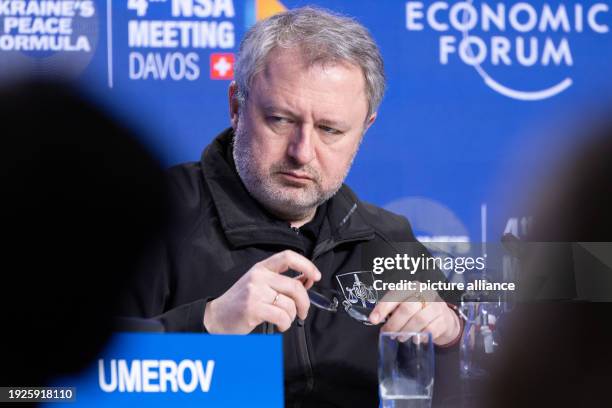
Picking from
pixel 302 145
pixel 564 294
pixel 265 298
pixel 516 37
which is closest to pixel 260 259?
pixel 265 298

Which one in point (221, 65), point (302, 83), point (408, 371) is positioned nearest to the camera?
point (408, 371)

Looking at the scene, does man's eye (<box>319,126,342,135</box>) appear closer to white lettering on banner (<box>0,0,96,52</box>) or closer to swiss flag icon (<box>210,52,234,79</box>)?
swiss flag icon (<box>210,52,234,79</box>)

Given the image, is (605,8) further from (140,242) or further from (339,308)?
(140,242)

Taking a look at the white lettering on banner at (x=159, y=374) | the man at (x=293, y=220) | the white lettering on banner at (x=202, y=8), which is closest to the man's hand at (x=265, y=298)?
the man at (x=293, y=220)

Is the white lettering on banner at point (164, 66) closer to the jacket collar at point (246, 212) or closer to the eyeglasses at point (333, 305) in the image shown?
the jacket collar at point (246, 212)

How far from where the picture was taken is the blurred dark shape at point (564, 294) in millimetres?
2551

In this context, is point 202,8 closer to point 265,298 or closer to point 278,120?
point 278,120

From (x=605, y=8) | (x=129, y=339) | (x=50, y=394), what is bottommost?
(x=50, y=394)

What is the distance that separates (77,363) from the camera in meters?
2.59

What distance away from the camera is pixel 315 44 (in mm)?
2488

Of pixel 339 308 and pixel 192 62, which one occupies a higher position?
pixel 192 62

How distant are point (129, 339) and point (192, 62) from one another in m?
0.87

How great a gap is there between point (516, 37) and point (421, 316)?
2.94 feet

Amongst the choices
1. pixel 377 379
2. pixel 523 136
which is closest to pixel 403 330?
pixel 377 379
